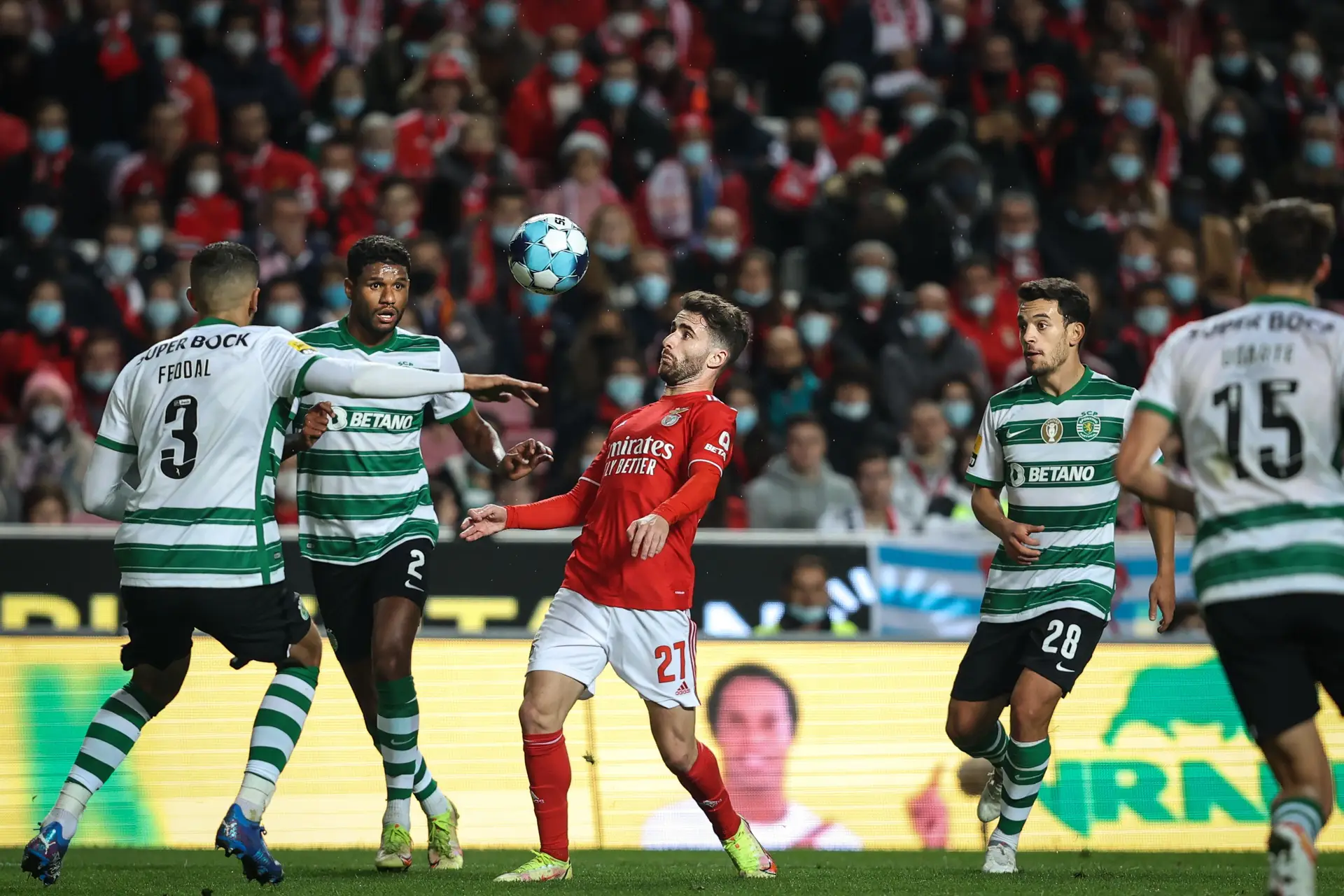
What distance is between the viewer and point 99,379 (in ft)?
40.5

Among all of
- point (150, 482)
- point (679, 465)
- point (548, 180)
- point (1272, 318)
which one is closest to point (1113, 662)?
point (679, 465)

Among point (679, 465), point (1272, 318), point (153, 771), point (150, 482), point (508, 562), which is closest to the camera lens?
point (1272, 318)

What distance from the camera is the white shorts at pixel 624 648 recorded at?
252 inches

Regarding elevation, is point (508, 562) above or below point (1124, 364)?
below

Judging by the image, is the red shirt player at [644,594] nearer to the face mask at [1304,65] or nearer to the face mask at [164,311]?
the face mask at [164,311]

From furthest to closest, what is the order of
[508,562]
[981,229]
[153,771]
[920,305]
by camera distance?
[981,229]
[920,305]
[508,562]
[153,771]

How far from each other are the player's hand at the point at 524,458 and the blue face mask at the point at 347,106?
8.45 metres

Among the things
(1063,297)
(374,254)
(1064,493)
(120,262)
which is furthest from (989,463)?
(120,262)

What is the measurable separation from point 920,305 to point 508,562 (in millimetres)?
4645

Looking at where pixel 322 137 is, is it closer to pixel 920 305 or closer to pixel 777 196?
pixel 777 196

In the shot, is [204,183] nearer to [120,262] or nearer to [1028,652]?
[120,262]

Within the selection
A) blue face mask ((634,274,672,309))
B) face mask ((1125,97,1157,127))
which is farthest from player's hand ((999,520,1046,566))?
face mask ((1125,97,1157,127))

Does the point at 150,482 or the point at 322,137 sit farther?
the point at 322,137

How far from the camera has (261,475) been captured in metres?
6.24
